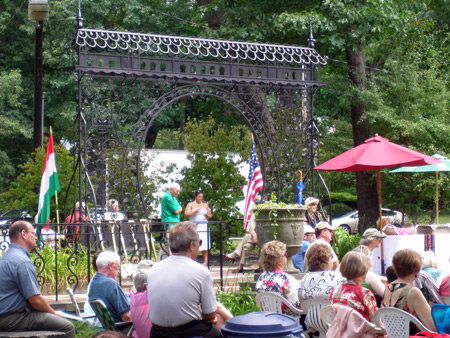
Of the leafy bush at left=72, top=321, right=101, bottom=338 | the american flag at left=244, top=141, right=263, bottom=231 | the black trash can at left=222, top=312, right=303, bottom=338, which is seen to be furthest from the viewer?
the american flag at left=244, top=141, right=263, bottom=231

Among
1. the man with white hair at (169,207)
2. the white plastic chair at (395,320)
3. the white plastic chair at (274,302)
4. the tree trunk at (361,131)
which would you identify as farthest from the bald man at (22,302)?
the tree trunk at (361,131)

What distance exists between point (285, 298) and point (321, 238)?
86.7 inches

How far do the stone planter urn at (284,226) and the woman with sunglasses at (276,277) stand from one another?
3329 mm

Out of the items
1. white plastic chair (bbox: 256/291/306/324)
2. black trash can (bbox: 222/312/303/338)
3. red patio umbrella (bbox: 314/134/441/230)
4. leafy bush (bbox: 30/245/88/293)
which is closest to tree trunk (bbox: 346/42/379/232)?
red patio umbrella (bbox: 314/134/441/230)

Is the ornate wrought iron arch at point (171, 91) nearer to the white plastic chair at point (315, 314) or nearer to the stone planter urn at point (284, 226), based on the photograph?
the stone planter urn at point (284, 226)

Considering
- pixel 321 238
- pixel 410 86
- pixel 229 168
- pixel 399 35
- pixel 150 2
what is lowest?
pixel 321 238

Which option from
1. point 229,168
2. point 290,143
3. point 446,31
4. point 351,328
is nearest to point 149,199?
point 229,168

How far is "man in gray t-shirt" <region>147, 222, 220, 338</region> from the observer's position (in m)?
4.41

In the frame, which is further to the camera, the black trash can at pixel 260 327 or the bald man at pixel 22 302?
the bald man at pixel 22 302

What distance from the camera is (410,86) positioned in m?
17.6

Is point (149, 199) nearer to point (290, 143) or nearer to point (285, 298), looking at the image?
point (290, 143)

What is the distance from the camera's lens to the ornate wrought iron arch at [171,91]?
1107 cm

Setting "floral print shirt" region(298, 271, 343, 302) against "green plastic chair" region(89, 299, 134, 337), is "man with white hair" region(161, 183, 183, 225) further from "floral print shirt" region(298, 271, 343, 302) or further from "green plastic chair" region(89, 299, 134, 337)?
"green plastic chair" region(89, 299, 134, 337)

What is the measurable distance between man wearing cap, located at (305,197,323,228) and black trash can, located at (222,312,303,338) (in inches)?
262
